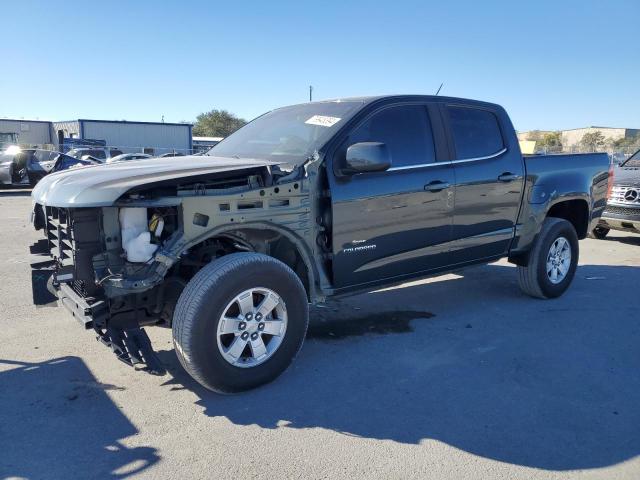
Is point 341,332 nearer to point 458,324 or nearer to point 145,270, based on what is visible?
point 458,324

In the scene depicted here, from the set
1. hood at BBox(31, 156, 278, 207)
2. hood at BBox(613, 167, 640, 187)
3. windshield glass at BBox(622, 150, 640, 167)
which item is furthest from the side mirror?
windshield glass at BBox(622, 150, 640, 167)

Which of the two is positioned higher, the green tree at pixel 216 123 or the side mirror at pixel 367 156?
the green tree at pixel 216 123

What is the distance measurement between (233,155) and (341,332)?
5.99 ft

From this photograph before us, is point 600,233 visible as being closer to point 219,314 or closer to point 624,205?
point 624,205

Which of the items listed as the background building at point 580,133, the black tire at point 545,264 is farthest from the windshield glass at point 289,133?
the background building at point 580,133

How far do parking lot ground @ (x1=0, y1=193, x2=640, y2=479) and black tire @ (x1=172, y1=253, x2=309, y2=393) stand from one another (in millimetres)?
158

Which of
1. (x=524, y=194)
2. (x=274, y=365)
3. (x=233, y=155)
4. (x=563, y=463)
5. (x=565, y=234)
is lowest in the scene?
(x=563, y=463)

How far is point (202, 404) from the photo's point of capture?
134 inches

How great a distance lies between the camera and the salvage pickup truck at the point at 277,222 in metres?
3.29

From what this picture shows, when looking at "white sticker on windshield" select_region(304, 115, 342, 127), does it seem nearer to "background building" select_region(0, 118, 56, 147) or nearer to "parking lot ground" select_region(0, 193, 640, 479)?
"parking lot ground" select_region(0, 193, 640, 479)

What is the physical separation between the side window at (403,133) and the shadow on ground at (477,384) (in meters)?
1.56

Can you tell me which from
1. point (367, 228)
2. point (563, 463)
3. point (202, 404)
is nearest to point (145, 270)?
point (202, 404)

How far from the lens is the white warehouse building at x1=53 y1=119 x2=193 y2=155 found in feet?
127

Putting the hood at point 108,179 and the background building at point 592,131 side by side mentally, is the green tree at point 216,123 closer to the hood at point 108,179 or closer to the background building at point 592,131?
the background building at point 592,131
